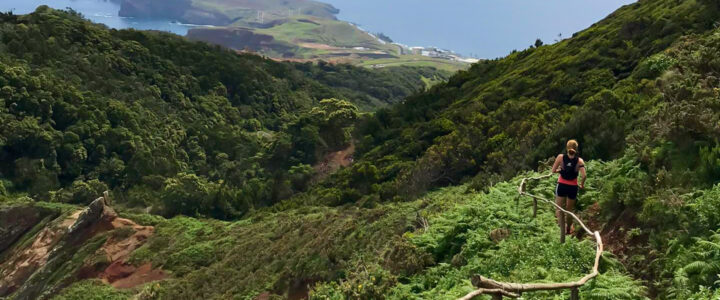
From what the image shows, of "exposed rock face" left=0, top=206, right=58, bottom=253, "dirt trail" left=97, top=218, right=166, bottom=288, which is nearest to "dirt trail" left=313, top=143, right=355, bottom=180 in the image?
"dirt trail" left=97, top=218, right=166, bottom=288

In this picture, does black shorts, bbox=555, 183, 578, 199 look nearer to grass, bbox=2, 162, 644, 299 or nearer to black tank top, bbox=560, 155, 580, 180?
black tank top, bbox=560, 155, 580, 180

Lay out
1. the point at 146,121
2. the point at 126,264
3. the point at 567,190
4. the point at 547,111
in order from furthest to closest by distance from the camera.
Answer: the point at 146,121, the point at 547,111, the point at 126,264, the point at 567,190

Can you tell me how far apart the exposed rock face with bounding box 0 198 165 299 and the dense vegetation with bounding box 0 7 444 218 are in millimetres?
8032

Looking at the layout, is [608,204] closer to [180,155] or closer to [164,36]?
[180,155]

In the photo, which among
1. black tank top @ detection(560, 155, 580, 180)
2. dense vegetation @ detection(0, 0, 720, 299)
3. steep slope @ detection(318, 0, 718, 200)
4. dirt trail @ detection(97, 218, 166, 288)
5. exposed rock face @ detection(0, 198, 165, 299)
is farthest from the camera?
exposed rock face @ detection(0, 198, 165, 299)

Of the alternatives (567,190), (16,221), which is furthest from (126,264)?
(567,190)

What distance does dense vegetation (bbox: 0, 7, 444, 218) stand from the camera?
44.1 metres

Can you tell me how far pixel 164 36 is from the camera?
91375 millimetres

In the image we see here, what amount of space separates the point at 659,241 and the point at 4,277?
3119 cm

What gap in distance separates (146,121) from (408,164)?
42.5 m

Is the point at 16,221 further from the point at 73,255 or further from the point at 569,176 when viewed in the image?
the point at 569,176

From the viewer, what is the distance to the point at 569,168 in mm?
8727

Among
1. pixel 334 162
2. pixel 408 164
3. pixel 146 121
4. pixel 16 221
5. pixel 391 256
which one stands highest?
Answer: pixel 391 256

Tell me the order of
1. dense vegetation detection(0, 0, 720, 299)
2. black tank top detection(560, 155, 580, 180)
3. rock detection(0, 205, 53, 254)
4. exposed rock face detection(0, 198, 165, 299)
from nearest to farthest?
dense vegetation detection(0, 0, 720, 299), black tank top detection(560, 155, 580, 180), exposed rock face detection(0, 198, 165, 299), rock detection(0, 205, 53, 254)
